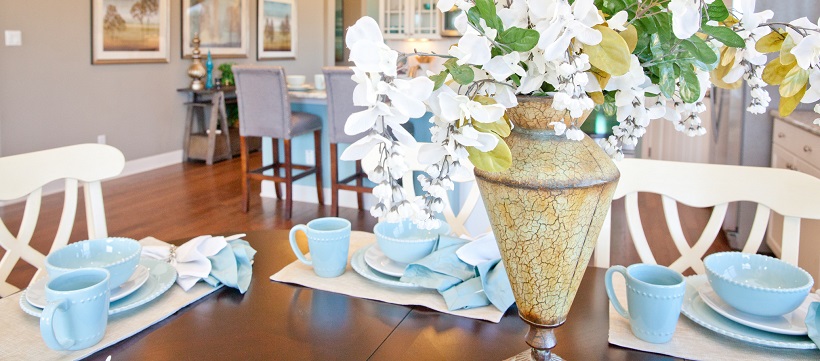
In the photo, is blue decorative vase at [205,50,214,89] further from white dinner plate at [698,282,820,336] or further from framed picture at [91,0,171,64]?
white dinner plate at [698,282,820,336]

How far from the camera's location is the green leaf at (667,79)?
682 millimetres

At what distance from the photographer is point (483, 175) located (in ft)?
2.38

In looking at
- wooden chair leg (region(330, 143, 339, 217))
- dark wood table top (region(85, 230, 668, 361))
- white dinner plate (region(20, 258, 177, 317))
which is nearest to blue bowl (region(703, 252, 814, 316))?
dark wood table top (region(85, 230, 668, 361))

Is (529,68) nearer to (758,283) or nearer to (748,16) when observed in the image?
(748,16)

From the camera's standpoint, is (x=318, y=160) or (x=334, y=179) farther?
(x=318, y=160)

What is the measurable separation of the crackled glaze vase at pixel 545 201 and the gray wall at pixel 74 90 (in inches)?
187

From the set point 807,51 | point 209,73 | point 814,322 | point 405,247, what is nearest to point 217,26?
point 209,73

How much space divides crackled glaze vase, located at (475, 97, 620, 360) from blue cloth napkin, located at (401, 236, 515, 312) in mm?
305

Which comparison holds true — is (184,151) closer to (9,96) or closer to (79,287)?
(9,96)

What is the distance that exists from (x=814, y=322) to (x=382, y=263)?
688 millimetres

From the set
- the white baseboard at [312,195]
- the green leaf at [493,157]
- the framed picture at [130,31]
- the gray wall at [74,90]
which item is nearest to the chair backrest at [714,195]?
the green leaf at [493,157]

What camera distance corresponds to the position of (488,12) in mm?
591

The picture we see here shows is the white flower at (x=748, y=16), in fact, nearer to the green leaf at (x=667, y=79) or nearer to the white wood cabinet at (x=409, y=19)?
the green leaf at (x=667, y=79)

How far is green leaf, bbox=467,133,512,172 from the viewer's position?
614 millimetres
